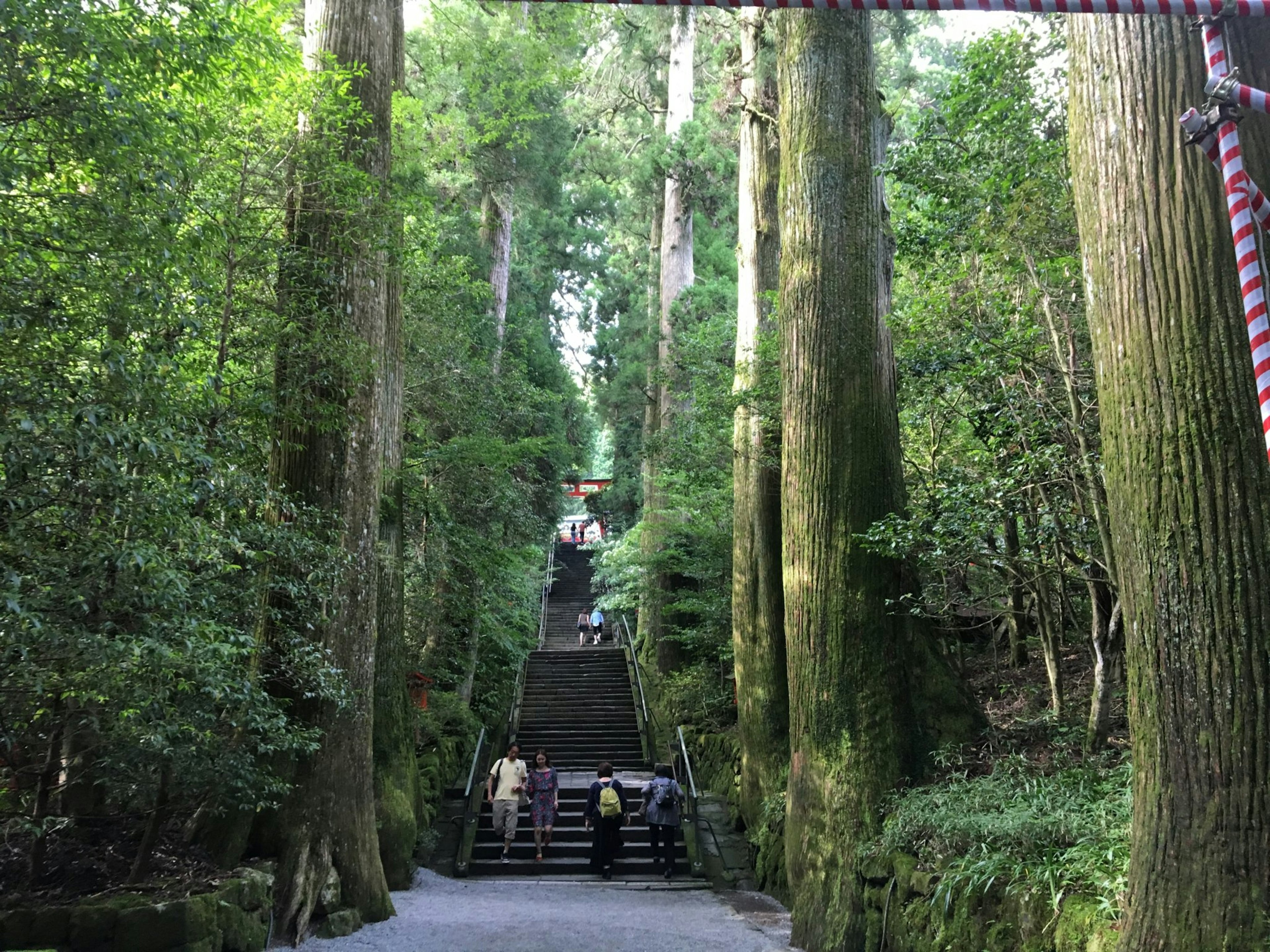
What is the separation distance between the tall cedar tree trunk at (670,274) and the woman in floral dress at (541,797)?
21.9 feet

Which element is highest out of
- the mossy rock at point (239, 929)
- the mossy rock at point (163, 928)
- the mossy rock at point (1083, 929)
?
the mossy rock at point (1083, 929)

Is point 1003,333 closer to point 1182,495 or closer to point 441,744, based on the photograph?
point 1182,495

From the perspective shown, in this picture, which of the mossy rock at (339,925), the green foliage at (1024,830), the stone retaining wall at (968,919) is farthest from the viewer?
the mossy rock at (339,925)

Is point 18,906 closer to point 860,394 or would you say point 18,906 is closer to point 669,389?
point 860,394

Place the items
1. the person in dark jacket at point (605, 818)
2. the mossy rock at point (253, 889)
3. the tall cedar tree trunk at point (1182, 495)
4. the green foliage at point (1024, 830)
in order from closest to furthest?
the tall cedar tree trunk at point (1182, 495) < the green foliage at point (1024, 830) < the mossy rock at point (253, 889) < the person in dark jacket at point (605, 818)

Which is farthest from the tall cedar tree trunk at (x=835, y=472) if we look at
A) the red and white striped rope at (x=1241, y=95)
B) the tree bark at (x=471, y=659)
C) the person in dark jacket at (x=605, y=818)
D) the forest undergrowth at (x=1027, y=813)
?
the tree bark at (x=471, y=659)

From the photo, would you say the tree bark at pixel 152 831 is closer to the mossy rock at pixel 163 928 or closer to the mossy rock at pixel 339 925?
the mossy rock at pixel 163 928

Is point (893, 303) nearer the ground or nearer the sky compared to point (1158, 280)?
nearer the sky

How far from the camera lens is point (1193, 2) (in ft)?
8.14

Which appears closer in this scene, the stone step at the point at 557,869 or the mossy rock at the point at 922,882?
the mossy rock at the point at 922,882

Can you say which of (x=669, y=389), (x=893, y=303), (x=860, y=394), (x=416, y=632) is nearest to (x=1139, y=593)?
(x=860, y=394)

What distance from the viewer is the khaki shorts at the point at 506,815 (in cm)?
1049

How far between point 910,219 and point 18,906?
6.88 meters

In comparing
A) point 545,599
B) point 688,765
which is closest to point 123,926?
point 688,765
